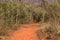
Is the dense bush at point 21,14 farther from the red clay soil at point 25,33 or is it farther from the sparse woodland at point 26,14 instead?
the red clay soil at point 25,33

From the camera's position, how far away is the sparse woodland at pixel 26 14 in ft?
21.6

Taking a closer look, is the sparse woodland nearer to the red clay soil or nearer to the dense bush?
the dense bush

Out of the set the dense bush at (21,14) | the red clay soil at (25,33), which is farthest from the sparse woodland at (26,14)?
the red clay soil at (25,33)

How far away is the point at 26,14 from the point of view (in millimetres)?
7812

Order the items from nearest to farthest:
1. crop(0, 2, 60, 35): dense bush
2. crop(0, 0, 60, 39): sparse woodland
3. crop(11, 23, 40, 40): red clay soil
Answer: crop(11, 23, 40, 40): red clay soil, crop(0, 0, 60, 39): sparse woodland, crop(0, 2, 60, 35): dense bush

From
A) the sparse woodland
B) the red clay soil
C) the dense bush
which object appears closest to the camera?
the red clay soil

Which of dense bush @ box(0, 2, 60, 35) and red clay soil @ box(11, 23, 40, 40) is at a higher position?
dense bush @ box(0, 2, 60, 35)

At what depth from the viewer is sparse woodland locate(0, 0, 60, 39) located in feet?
21.6

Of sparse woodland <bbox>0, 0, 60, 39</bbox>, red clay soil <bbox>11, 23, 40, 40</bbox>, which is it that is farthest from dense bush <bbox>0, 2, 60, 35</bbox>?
red clay soil <bbox>11, 23, 40, 40</bbox>

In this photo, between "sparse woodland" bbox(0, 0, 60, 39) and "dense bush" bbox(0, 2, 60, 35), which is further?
"dense bush" bbox(0, 2, 60, 35)

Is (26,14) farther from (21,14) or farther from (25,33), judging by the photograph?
(25,33)

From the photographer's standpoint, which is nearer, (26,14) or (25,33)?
(25,33)

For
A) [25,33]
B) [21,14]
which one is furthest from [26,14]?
[25,33]

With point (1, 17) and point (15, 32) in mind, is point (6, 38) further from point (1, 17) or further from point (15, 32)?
point (1, 17)
